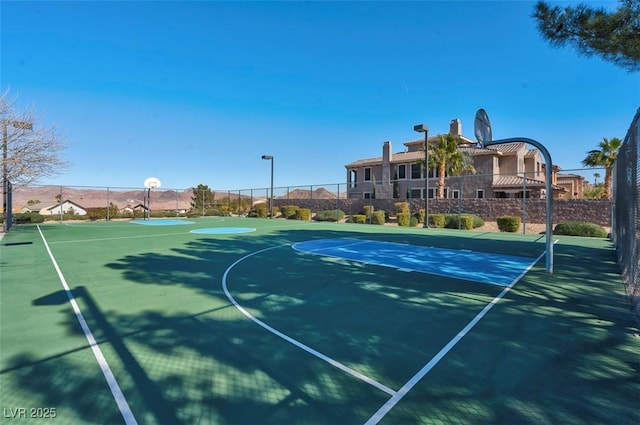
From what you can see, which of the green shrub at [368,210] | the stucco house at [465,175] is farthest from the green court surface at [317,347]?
the stucco house at [465,175]

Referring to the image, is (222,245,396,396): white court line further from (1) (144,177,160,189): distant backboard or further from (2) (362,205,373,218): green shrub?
(1) (144,177,160,189): distant backboard

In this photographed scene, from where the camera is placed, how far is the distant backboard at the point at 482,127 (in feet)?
24.5

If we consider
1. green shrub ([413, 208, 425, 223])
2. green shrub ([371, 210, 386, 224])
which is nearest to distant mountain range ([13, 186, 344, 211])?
green shrub ([371, 210, 386, 224])

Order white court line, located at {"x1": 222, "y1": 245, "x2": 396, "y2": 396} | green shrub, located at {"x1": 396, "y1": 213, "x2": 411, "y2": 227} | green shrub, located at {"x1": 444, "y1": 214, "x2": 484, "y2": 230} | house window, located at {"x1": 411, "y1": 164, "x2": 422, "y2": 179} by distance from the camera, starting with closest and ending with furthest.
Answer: white court line, located at {"x1": 222, "y1": 245, "x2": 396, "y2": 396} < green shrub, located at {"x1": 444, "y1": 214, "x2": 484, "y2": 230} < green shrub, located at {"x1": 396, "y1": 213, "x2": 411, "y2": 227} < house window, located at {"x1": 411, "y1": 164, "x2": 422, "y2": 179}

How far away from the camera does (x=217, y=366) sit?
265 centimetres

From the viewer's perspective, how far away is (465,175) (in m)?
22.9

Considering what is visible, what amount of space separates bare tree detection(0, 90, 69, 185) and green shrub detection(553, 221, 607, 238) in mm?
20837

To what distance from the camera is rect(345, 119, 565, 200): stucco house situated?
2266cm

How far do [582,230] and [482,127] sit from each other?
9255mm

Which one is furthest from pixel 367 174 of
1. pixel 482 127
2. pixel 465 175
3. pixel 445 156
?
pixel 482 127

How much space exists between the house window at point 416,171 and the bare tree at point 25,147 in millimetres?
24536

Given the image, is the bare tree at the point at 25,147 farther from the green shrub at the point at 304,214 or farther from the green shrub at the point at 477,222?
the green shrub at the point at 477,222

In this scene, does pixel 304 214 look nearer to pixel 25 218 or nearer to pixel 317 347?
pixel 25 218

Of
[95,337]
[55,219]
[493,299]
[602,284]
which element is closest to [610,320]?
[493,299]
